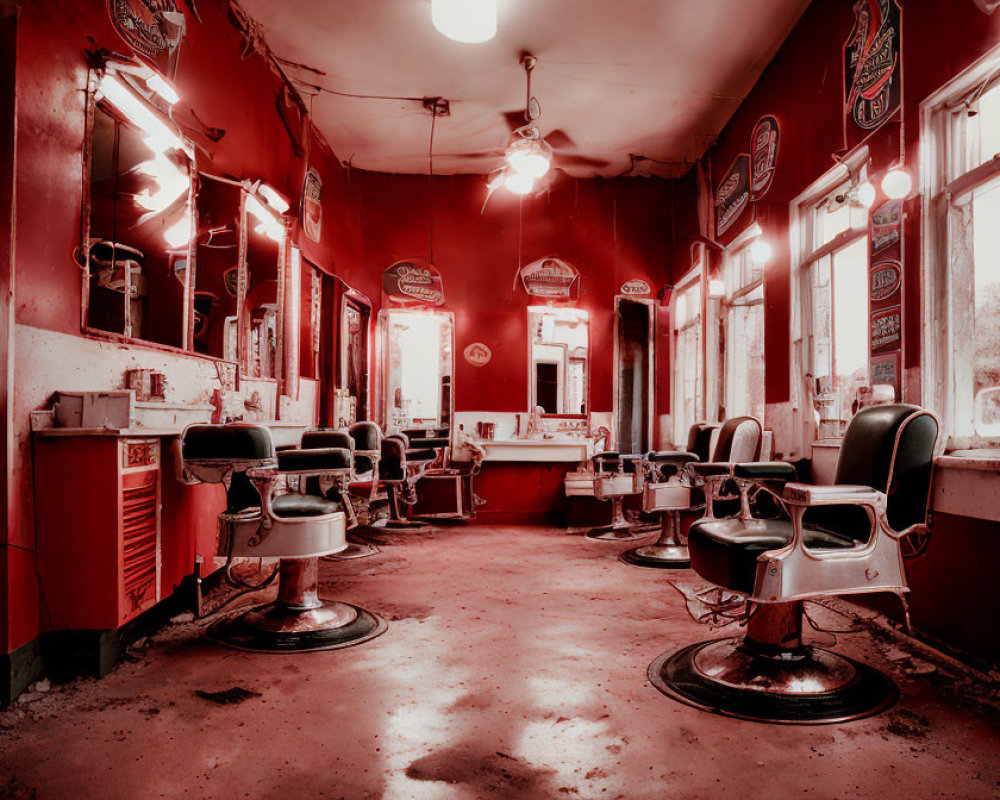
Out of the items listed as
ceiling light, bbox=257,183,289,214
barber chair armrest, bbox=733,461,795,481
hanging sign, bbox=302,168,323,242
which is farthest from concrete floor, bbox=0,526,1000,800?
hanging sign, bbox=302,168,323,242

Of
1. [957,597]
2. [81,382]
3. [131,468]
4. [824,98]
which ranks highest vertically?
[824,98]

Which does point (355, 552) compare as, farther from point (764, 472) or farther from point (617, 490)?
point (764, 472)

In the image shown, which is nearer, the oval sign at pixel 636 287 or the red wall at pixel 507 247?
the red wall at pixel 507 247

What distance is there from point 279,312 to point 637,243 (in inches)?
148

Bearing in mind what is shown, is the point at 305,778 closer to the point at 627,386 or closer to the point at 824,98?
the point at 824,98

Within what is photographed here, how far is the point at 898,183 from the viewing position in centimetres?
281

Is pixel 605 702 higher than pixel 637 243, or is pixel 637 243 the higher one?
pixel 637 243

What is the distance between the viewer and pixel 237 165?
12.9 feet

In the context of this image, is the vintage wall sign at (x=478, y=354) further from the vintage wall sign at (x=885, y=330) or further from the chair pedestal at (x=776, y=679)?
the chair pedestal at (x=776, y=679)

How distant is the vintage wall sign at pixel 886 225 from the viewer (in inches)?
115

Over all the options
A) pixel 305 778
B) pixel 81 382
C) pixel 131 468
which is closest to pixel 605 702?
pixel 305 778

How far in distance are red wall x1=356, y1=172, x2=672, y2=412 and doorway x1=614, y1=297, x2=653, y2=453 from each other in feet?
0.37

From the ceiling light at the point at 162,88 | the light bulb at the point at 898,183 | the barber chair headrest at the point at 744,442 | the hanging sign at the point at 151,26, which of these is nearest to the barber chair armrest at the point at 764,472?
the barber chair headrest at the point at 744,442

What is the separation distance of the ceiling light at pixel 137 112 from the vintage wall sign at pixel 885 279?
11.5ft
